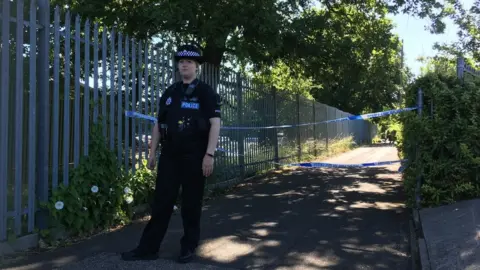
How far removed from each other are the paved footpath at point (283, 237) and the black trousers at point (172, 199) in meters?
0.22

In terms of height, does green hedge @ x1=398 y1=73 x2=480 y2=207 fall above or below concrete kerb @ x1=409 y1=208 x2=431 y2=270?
above

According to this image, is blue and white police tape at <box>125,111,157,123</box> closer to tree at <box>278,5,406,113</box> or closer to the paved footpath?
the paved footpath

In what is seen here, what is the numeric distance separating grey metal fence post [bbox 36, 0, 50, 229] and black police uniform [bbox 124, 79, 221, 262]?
1.32m

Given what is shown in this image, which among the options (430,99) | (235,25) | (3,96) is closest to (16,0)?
(3,96)

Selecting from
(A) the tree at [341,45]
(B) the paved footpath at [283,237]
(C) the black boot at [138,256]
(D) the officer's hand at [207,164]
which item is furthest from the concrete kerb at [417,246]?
(A) the tree at [341,45]

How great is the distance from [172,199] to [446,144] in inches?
153

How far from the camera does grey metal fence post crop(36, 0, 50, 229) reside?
462 cm

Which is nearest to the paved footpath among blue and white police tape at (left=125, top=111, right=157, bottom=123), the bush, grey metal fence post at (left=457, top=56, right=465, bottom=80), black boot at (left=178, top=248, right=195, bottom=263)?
black boot at (left=178, top=248, right=195, bottom=263)

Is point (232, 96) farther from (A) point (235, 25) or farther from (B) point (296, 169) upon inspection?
(B) point (296, 169)

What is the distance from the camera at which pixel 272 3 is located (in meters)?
7.84

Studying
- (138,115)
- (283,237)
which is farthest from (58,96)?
(283,237)

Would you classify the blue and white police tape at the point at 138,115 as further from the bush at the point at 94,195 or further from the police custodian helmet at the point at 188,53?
the police custodian helmet at the point at 188,53

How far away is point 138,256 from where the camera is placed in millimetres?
4141

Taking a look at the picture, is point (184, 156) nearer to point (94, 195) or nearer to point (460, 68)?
point (94, 195)
